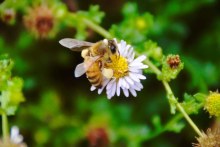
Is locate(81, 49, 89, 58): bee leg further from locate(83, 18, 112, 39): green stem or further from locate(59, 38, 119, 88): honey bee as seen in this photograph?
locate(83, 18, 112, 39): green stem

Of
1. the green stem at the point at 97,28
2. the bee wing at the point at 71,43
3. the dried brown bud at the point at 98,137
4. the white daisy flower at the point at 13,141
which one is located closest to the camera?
the white daisy flower at the point at 13,141

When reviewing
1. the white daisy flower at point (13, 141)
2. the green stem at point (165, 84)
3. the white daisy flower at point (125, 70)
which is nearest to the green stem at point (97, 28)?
the green stem at point (165, 84)

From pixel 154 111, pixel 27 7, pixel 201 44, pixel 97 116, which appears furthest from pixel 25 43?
pixel 201 44

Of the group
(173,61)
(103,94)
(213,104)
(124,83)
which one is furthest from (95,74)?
(103,94)

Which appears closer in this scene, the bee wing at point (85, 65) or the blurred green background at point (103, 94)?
the bee wing at point (85, 65)

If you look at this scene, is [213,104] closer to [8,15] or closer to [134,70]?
[134,70]

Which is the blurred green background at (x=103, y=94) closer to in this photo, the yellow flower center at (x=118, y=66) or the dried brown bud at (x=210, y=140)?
the yellow flower center at (x=118, y=66)
